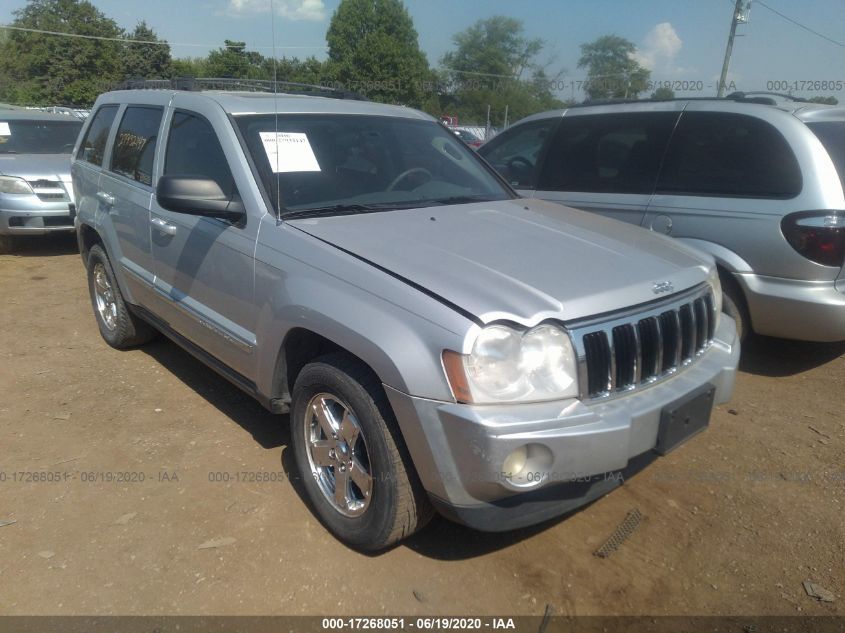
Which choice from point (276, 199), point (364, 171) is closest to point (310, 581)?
point (276, 199)

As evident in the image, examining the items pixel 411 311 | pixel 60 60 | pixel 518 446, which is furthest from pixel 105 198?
pixel 60 60

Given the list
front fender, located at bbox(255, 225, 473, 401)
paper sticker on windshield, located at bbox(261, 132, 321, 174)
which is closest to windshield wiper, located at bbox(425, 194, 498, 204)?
paper sticker on windshield, located at bbox(261, 132, 321, 174)

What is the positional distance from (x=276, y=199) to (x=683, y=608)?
235cm

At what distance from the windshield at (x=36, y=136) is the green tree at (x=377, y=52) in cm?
2250

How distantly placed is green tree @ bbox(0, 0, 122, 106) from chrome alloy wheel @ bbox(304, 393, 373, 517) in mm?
45914

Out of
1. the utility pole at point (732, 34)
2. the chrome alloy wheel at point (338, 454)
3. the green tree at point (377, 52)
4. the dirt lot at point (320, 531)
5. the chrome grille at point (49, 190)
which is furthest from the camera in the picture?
the green tree at point (377, 52)

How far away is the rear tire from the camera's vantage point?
4625 millimetres

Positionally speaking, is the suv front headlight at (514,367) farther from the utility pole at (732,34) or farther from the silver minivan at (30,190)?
the utility pole at (732,34)

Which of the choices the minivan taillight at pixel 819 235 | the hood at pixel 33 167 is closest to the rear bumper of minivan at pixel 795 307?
the minivan taillight at pixel 819 235

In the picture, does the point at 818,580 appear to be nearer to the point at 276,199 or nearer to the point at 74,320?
the point at 276,199

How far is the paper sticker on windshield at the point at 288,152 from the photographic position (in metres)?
3.10

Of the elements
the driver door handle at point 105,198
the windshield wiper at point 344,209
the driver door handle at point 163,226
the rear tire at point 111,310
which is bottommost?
the rear tire at point 111,310

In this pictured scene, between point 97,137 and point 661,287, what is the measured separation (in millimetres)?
4243

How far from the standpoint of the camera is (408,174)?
350cm
